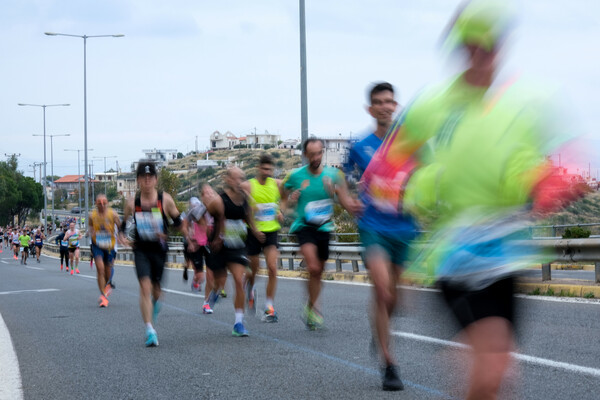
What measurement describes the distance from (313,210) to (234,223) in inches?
41.0

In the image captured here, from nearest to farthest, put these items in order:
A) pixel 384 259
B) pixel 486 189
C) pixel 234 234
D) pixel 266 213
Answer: pixel 486 189 → pixel 384 259 → pixel 234 234 → pixel 266 213

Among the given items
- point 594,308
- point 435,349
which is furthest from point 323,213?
point 594,308

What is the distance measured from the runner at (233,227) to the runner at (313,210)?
0.71 m

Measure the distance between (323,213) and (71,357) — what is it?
2788 mm

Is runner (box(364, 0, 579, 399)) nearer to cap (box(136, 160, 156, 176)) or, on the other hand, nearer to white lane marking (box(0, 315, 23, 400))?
white lane marking (box(0, 315, 23, 400))

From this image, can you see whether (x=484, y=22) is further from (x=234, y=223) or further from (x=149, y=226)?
(x=234, y=223)

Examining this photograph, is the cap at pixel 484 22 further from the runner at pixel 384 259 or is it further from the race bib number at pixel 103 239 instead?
the race bib number at pixel 103 239

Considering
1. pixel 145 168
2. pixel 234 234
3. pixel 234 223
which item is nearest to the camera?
pixel 145 168

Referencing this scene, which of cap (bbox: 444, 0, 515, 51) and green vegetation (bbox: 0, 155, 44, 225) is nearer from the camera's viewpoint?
cap (bbox: 444, 0, 515, 51)

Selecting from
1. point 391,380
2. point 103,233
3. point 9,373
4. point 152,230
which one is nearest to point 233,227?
point 152,230

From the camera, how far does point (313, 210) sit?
8773mm

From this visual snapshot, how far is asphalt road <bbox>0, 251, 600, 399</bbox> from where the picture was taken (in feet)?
19.5

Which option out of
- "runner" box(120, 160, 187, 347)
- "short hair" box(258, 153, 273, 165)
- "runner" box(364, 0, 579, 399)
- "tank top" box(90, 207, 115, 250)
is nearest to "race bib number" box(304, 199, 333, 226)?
"runner" box(120, 160, 187, 347)

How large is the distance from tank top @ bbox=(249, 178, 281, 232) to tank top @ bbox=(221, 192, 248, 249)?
57 centimetres
